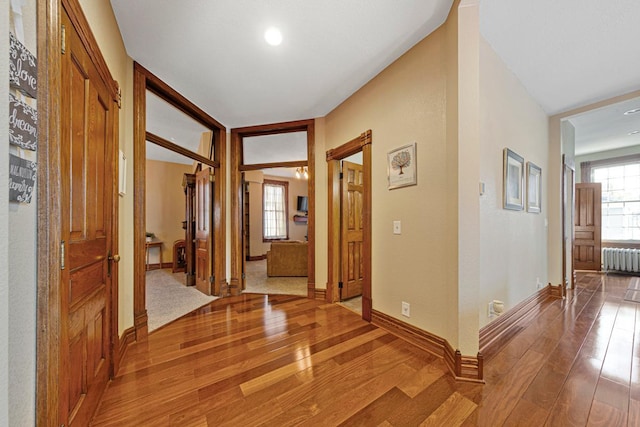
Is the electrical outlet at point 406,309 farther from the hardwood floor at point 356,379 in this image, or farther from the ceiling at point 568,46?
the ceiling at point 568,46

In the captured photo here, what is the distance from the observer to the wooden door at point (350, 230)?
11.0 ft

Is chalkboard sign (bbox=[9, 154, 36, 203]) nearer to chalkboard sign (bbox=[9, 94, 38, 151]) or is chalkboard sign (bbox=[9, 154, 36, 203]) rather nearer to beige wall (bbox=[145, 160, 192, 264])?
chalkboard sign (bbox=[9, 94, 38, 151])

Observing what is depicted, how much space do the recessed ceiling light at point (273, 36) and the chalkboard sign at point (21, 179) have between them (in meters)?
1.79

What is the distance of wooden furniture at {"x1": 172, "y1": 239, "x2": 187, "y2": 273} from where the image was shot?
5.42 meters

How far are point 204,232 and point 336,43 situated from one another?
3148mm

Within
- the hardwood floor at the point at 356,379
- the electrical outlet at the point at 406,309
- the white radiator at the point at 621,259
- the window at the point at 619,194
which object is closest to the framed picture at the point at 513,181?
the hardwood floor at the point at 356,379

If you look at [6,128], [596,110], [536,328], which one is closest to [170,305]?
[6,128]

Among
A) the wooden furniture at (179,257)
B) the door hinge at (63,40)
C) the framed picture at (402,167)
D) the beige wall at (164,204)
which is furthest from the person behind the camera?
the beige wall at (164,204)

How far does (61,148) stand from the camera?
95 cm

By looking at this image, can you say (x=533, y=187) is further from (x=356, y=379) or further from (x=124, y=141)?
(x=124, y=141)

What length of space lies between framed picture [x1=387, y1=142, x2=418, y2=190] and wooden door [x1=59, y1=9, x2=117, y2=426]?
2.23 meters

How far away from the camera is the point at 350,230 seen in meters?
3.47

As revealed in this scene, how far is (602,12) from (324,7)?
2.24 metres

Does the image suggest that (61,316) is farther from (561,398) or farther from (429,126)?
(561,398)
